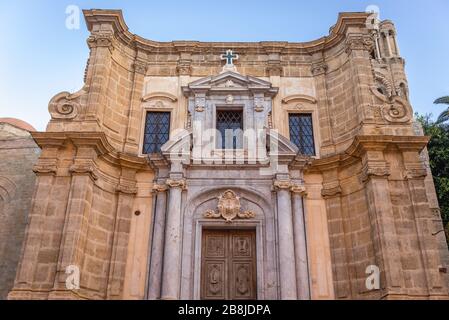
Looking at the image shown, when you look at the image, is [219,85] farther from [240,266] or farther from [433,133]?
[433,133]

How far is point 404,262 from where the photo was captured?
10.6 meters

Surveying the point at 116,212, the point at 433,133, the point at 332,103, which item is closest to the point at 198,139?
the point at 116,212

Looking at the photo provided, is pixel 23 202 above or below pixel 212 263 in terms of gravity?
above

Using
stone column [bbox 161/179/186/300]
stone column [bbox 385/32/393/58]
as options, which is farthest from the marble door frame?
stone column [bbox 385/32/393/58]

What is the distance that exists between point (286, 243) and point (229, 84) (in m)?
5.61

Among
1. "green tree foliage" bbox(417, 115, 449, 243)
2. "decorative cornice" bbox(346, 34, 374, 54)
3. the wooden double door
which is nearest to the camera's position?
the wooden double door

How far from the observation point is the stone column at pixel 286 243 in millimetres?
10930

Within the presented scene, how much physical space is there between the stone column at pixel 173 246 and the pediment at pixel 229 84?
3433 millimetres

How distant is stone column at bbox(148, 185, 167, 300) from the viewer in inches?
441

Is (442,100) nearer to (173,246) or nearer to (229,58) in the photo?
(229,58)

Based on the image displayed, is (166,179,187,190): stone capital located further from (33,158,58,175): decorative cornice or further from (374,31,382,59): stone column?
(374,31,382,59): stone column

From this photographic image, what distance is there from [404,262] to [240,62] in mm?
8299

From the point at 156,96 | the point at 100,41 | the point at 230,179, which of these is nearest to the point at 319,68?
the point at 230,179

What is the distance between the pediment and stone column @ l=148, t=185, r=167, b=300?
142 inches
